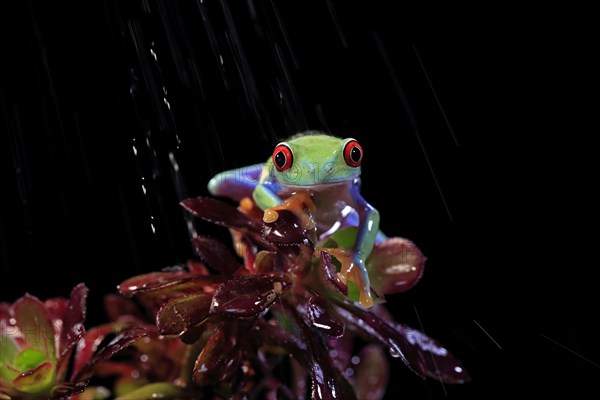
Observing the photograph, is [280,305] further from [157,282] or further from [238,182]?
[238,182]

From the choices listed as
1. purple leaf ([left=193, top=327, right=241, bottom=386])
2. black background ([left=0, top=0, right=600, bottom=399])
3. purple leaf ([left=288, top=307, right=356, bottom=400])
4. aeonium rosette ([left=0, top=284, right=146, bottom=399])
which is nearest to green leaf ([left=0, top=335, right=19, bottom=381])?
aeonium rosette ([left=0, top=284, right=146, bottom=399])

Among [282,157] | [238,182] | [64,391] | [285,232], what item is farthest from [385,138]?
[64,391]

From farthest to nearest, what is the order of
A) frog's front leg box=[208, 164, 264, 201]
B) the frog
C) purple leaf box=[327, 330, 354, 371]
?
frog's front leg box=[208, 164, 264, 201]
purple leaf box=[327, 330, 354, 371]
the frog

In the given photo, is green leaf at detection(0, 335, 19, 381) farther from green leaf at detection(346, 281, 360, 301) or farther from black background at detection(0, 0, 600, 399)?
black background at detection(0, 0, 600, 399)

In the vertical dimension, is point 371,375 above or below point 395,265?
below

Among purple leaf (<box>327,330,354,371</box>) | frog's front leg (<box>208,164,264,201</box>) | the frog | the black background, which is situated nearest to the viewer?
the frog

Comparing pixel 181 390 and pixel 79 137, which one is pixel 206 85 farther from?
pixel 181 390

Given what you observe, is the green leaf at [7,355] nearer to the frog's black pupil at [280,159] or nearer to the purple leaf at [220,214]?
the purple leaf at [220,214]
